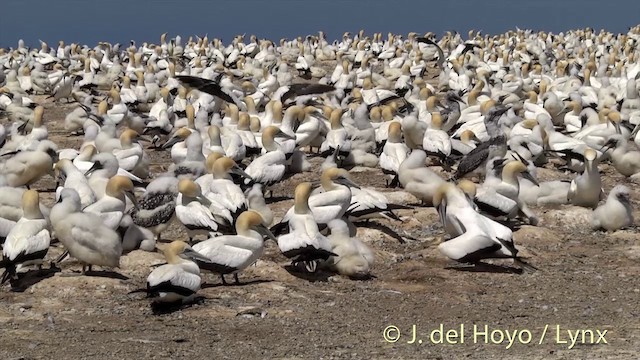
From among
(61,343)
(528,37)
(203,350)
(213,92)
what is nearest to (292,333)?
(203,350)

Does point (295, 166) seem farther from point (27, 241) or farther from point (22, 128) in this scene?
point (27, 241)

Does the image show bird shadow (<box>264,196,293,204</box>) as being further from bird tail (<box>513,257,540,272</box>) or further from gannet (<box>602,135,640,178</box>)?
gannet (<box>602,135,640,178</box>)

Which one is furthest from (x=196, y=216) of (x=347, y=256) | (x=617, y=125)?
(x=617, y=125)

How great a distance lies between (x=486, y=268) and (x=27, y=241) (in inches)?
170

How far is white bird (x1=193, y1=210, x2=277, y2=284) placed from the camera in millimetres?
9500

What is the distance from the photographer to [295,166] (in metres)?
16.4

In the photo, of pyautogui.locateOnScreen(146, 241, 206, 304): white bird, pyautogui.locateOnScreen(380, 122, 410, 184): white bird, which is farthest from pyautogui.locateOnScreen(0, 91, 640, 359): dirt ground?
pyautogui.locateOnScreen(380, 122, 410, 184): white bird

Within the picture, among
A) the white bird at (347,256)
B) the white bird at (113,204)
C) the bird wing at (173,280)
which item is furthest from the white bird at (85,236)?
the white bird at (347,256)

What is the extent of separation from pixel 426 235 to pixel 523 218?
1.25 meters

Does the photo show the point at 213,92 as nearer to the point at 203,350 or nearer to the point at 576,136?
the point at 576,136

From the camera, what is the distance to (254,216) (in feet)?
32.6

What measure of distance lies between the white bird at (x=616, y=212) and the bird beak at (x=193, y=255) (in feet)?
17.0

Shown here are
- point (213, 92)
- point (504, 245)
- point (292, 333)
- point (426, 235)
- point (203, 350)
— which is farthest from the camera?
point (213, 92)

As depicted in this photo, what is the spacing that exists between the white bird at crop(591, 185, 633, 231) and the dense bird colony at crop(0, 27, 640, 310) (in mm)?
19
